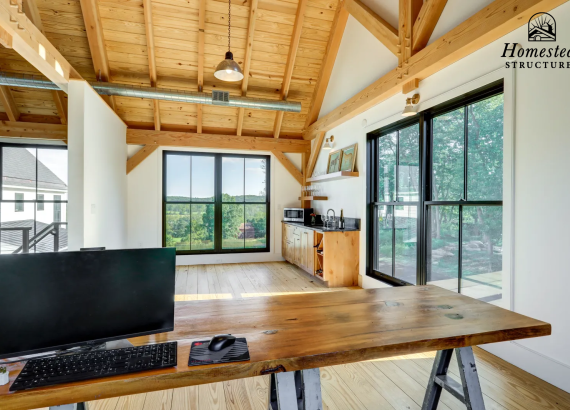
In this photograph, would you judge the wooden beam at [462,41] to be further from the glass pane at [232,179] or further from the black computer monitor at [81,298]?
the glass pane at [232,179]

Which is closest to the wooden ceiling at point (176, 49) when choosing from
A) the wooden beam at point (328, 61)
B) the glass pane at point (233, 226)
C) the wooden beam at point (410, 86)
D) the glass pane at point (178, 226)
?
the wooden beam at point (328, 61)

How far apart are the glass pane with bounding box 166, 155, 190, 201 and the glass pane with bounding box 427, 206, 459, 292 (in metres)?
4.89

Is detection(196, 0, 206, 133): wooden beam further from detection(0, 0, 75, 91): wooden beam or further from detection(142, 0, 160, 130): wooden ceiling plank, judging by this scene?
detection(0, 0, 75, 91): wooden beam

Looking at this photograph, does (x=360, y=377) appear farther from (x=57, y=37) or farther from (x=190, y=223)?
(x=57, y=37)

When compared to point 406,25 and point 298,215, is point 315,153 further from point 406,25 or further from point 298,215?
point 406,25

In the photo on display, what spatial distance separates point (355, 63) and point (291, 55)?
1179 mm

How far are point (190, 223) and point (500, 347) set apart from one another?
5583mm

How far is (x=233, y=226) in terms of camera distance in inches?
265

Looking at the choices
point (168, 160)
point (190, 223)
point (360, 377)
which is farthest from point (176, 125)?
point (360, 377)

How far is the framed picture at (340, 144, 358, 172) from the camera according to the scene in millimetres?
4973

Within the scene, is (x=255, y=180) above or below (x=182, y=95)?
below

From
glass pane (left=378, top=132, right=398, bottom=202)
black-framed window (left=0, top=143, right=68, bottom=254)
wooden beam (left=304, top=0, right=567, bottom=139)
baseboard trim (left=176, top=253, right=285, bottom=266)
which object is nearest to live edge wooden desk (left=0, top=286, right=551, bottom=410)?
wooden beam (left=304, top=0, right=567, bottom=139)

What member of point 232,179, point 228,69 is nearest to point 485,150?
point 228,69

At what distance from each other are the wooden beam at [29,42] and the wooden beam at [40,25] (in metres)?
1.72
